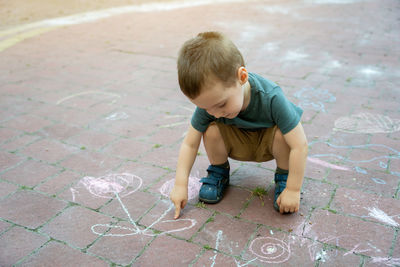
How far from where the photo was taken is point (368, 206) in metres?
2.10

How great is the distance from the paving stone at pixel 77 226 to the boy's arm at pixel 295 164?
2.99ft

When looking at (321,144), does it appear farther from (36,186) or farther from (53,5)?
(53,5)

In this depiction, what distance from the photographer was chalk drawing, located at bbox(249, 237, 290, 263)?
5.76 feet

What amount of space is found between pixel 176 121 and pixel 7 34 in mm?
4791

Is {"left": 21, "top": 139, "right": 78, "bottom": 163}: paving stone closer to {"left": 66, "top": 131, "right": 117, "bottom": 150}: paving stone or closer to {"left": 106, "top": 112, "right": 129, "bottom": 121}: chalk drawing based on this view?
{"left": 66, "top": 131, "right": 117, "bottom": 150}: paving stone

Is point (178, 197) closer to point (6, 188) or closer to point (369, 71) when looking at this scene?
point (6, 188)

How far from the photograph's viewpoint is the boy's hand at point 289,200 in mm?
1949

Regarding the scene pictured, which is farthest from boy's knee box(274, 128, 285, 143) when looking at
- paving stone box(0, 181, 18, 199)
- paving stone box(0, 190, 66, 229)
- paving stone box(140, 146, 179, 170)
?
paving stone box(0, 181, 18, 199)

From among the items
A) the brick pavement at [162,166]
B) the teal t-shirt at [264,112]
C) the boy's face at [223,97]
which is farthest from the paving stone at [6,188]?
the boy's face at [223,97]

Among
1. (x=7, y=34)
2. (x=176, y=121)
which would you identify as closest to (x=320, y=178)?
(x=176, y=121)

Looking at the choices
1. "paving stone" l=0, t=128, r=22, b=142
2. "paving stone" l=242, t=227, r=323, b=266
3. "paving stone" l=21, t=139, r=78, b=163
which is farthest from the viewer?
"paving stone" l=0, t=128, r=22, b=142

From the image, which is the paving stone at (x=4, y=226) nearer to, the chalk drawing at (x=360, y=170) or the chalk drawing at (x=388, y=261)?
the chalk drawing at (x=388, y=261)

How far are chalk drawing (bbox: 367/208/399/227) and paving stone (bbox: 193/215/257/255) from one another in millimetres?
626

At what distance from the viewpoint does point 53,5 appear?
9469mm
